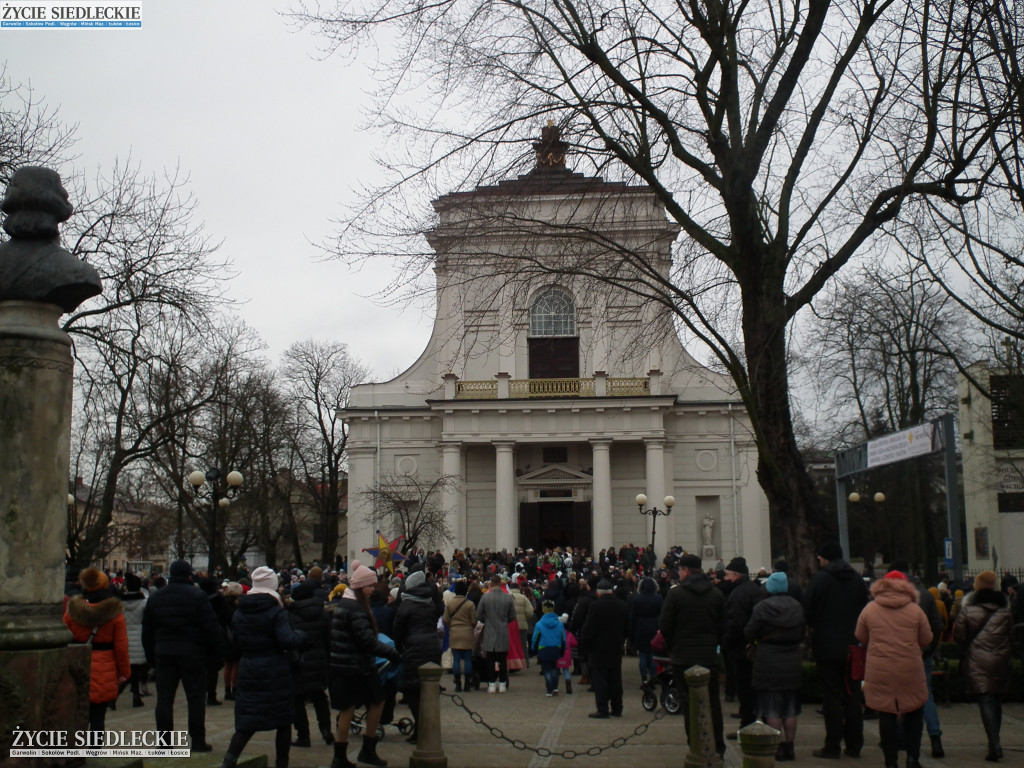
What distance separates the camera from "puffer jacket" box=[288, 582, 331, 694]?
1058 centimetres

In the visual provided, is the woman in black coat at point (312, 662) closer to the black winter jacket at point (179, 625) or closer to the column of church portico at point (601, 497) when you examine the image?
the black winter jacket at point (179, 625)

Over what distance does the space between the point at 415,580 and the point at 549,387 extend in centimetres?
3051

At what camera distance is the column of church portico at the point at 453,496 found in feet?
135

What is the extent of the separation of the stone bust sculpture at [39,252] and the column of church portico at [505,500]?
33800 millimetres

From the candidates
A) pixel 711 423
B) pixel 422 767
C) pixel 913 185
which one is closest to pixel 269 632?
pixel 422 767

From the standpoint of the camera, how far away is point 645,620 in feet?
49.4

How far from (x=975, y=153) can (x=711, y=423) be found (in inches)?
1162

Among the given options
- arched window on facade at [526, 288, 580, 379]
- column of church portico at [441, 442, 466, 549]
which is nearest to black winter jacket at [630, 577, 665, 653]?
column of church portico at [441, 442, 466, 549]

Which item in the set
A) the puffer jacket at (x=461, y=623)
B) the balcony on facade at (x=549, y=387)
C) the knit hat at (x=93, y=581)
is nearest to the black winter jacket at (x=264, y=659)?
the knit hat at (x=93, y=581)

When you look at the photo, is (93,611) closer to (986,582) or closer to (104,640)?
(104,640)

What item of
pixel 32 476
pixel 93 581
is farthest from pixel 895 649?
pixel 93 581

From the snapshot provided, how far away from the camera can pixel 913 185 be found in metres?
14.0

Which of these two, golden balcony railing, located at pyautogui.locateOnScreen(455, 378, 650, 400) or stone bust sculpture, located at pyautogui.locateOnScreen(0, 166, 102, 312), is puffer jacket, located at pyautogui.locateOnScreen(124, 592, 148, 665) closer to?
stone bust sculpture, located at pyautogui.locateOnScreen(0, 166, 102, 312)

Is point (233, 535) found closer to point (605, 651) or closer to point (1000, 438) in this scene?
point (1000, 438)
